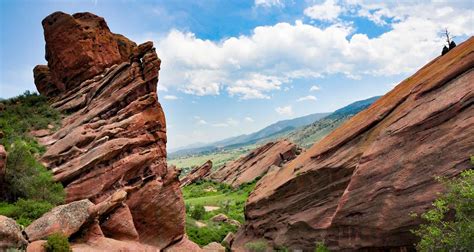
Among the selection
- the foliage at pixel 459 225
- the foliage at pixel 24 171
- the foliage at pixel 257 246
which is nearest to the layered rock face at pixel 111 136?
the foliage at pixel 24 171

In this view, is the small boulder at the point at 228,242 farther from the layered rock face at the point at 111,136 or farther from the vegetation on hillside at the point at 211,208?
the layered rock face at the point at 111,136

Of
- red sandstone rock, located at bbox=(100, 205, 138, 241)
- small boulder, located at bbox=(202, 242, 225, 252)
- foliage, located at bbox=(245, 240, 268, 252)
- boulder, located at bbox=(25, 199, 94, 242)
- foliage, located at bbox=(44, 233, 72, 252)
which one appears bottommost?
small boulder, located at bbox=(202, 242, 225, 252)

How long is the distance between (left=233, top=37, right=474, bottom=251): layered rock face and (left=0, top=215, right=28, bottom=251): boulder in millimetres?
21312

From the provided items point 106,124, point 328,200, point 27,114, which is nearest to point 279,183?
point 328,200

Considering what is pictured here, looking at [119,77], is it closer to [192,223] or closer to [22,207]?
[22,207]

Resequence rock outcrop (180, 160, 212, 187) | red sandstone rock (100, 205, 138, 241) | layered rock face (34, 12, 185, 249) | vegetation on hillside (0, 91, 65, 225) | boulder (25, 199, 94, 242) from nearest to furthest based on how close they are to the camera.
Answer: boulder (25, 199, 94, 242)
vegetation on hillside (0, 91, 65, 225)
red sandstone rock (100, 205, 138, 241)
layered rock face (34, 12, 185, 249)
rock outcrop (180, 160, 212, 187)

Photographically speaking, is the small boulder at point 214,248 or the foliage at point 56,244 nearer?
the foliage at point 56,244

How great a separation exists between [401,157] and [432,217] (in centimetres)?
813

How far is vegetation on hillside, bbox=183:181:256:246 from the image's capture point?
176 ft

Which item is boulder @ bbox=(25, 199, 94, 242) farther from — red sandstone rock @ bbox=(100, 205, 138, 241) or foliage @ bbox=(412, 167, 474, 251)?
foliage @ bbox=(412, 167, 474, 251)

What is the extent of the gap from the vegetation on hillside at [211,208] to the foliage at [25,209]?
26268mm

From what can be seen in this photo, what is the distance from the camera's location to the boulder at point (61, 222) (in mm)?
23422

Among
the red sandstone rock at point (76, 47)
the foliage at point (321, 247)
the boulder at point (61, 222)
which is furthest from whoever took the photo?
the red sandstone rock at point (76, 47)

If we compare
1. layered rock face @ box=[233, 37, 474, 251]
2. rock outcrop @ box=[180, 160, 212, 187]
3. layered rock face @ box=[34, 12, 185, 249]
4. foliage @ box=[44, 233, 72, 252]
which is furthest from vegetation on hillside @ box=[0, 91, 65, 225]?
rock outcrop @ box=[180, 160, 212, 187]
